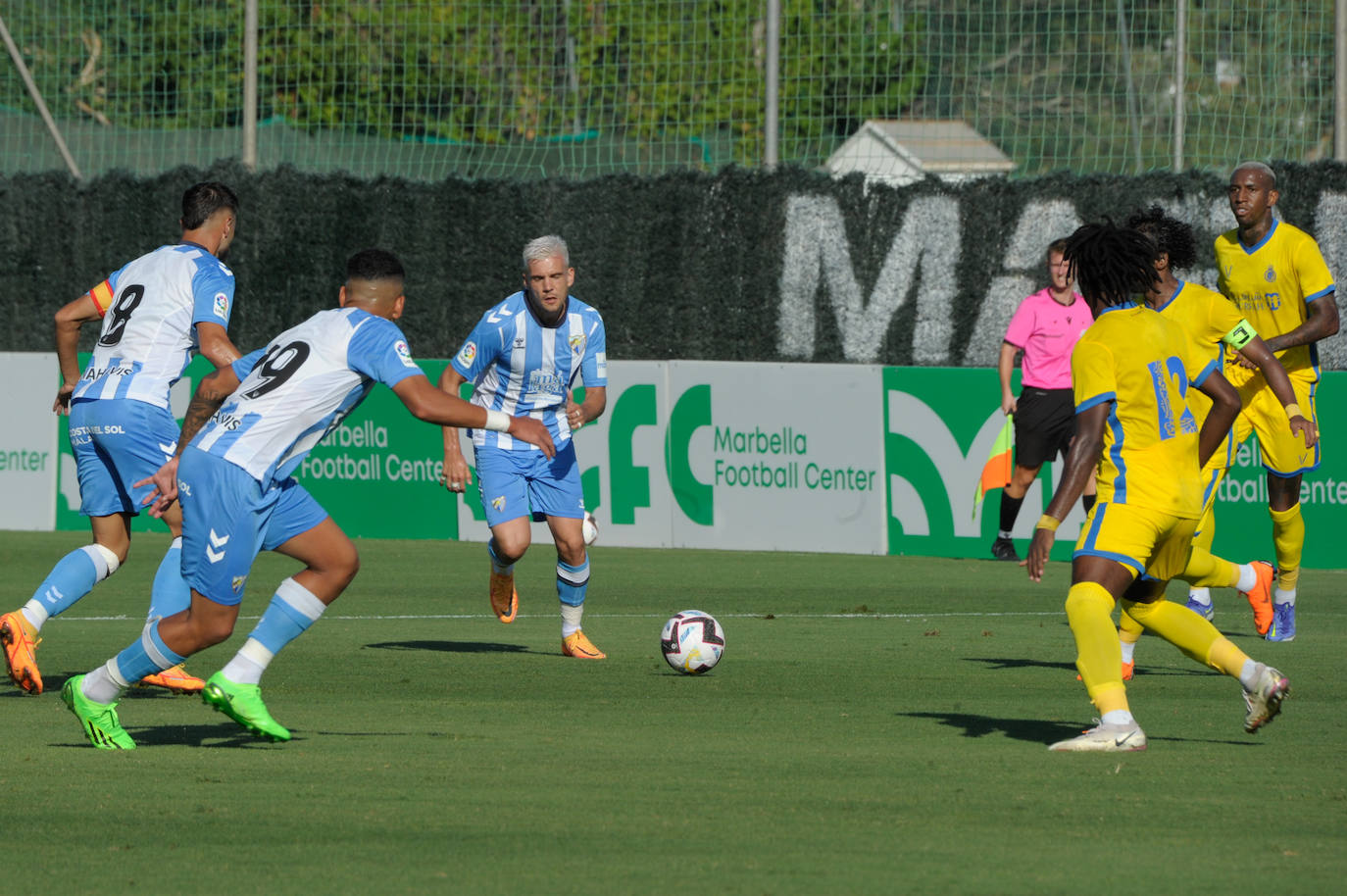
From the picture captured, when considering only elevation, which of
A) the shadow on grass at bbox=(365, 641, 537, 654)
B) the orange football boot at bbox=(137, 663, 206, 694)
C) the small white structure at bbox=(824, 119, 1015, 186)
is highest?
the small white structure at bbox=(824, 119, 1015, 186)

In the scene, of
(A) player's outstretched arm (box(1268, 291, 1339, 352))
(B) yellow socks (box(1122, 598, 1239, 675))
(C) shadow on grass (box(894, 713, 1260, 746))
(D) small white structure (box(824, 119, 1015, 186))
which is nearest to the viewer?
(B) yellow socks (box(1122, 598, 1239, 675))

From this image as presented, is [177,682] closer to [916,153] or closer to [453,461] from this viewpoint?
[453,461]

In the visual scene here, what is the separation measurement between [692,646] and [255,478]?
276 cm

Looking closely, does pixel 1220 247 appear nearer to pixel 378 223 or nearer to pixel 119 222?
pixel 378 223

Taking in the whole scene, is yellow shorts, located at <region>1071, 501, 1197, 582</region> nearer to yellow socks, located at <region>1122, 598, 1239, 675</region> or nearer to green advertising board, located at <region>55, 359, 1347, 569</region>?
yellow socks, located at <region>1122, 598, 1239, 675</region>

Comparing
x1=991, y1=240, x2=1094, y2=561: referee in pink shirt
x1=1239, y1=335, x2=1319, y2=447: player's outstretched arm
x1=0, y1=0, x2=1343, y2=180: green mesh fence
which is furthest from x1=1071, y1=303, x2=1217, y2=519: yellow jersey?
x1=0, y1=0, x2=1343, y2=180: green mesh fence

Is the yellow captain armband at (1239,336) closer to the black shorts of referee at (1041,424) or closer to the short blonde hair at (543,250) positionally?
the short blonde hair at (543,250)

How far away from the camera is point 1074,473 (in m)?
6.61

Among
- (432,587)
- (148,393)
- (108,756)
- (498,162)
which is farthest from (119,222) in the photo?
(108,756)

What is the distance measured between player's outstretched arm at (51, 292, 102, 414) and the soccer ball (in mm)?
2950

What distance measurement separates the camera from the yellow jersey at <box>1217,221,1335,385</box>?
10547mm

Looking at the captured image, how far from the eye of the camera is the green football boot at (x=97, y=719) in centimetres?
693

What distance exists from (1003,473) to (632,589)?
3.34 m

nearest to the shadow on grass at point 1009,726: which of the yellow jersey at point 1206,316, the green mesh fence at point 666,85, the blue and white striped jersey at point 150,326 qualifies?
the yellow jersey at point 1206,316
